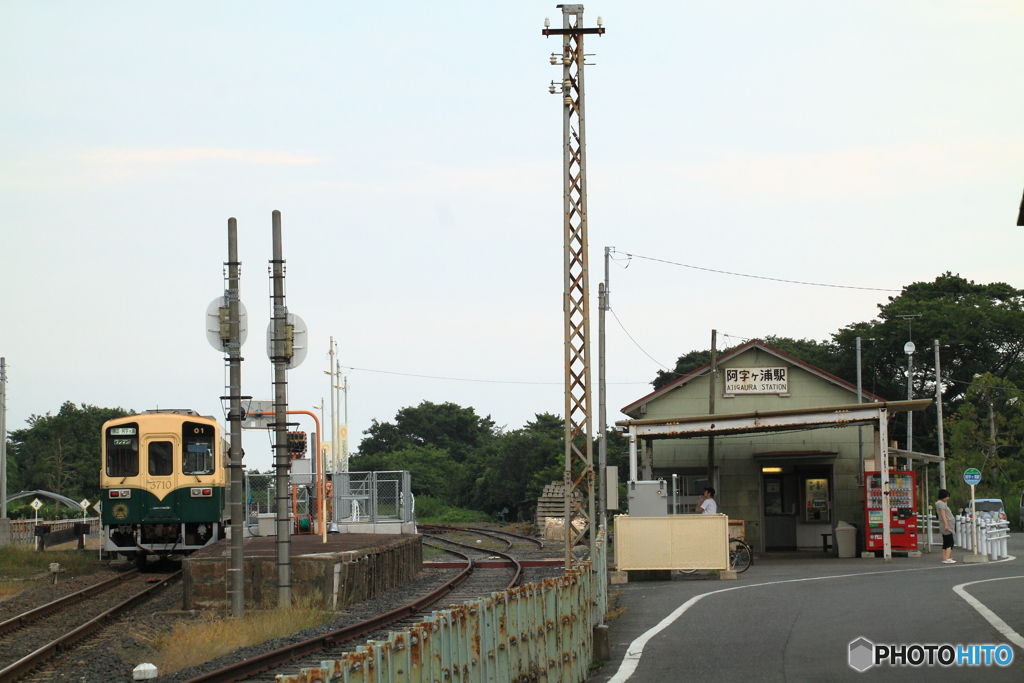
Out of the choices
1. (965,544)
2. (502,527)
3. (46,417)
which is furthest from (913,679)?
(46,417)

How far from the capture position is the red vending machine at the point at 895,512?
2739cm

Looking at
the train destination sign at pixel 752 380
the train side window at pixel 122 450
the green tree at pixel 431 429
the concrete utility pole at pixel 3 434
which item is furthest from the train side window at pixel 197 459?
the green tree at pixel 431 429

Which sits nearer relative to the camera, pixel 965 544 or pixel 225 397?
pixel 225 397

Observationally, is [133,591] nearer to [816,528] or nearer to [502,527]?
[816,528]

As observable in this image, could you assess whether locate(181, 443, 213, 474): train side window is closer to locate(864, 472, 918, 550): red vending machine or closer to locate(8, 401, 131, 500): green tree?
locate(864, 472, 918, 550): red vending machine

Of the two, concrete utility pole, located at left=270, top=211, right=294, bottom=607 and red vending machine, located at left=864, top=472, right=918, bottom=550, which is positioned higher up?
concrete utility pole, located at left=270, top=211, right=294, bottom=607

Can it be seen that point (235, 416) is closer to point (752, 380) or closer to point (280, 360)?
point (280, 360)

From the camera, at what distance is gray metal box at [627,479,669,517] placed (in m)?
25.1

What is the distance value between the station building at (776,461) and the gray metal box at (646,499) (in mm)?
5788

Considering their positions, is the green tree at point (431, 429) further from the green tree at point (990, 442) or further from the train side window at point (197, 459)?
the train side window at point (197, 459)

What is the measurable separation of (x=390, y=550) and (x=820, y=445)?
14.8m

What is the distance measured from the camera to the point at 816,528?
32.4 metres

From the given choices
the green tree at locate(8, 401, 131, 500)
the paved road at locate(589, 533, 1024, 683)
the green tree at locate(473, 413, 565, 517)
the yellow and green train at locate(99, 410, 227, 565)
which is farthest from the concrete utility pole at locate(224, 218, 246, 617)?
the green tree at locate(8, 401, 131, 500)

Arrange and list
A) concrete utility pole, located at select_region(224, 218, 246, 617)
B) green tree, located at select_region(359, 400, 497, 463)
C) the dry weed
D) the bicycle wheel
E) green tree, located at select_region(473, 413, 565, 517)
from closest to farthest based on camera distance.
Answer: the dry weed
concrete utility pole, located at select_region(224, 218, 246, 617)
the bicycle wheel
green tree, located at select_region(473, 413, 565, 517)
green tree, located at select_region(359, 400, 497, 463)
